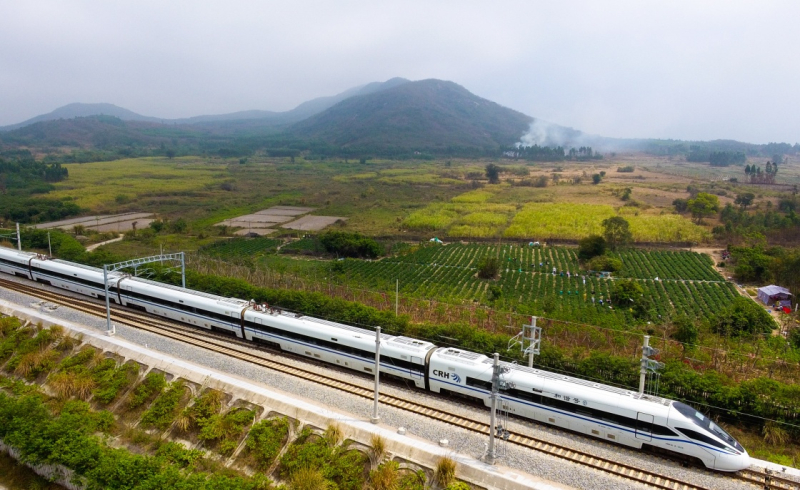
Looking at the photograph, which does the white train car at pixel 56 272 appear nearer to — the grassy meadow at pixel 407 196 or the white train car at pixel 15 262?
the white train car at pixel 15 262

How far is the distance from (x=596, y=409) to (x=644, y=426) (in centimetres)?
132

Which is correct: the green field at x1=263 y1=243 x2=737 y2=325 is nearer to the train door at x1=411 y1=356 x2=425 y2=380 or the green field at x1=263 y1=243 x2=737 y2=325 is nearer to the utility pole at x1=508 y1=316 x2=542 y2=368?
the utility pole at x1=508 y1=316 x2=542 y2=368

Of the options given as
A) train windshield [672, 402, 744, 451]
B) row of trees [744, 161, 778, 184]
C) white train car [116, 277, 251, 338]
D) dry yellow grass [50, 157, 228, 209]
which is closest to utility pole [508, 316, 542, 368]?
train windshield [672, 402, 744, 451]

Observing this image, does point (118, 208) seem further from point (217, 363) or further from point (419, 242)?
point (217, 363)

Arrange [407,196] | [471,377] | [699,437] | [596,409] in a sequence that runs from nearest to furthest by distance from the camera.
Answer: [699,437], [596,409], [471,377], [407,196]

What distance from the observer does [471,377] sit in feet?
55.6

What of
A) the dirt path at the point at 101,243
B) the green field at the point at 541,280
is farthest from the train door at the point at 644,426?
the dirt path at the point at 101,243

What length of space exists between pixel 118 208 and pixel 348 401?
7040 centimetres

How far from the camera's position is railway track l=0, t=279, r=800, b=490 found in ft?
43.9

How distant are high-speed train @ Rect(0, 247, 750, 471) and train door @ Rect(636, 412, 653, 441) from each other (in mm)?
26

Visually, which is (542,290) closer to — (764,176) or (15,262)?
(15,262)

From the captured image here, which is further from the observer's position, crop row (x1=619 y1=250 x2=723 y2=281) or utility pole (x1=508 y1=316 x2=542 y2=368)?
crop row (x1=619 y1=250 x2=723 y2=281)

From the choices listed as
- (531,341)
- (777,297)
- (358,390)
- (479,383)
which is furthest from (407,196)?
(479,383)

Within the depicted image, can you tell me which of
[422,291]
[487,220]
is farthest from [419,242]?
[422,291]
